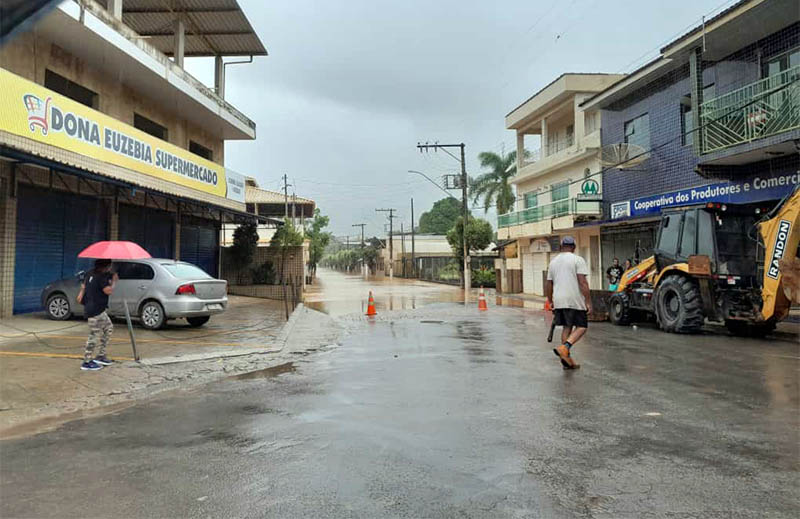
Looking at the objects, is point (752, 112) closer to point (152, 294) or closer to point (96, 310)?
point (152, 294)

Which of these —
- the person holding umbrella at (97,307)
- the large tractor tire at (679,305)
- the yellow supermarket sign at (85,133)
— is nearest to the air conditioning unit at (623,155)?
the large tractor tire at (679,305)

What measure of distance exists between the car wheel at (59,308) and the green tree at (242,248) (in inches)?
490

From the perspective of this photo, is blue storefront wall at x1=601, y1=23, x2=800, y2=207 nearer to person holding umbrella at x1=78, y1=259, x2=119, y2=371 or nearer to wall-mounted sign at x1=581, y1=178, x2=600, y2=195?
wall-mounted sign at x1=581, y1=178, x2=600, y2=195

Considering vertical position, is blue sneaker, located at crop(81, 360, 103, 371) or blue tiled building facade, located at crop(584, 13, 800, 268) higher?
blue tiled building facade, located at crop(584, 13, 800, 268)

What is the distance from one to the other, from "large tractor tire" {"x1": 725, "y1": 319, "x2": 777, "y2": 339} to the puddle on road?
9279 mm

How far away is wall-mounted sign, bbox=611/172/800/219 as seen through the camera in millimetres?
15211

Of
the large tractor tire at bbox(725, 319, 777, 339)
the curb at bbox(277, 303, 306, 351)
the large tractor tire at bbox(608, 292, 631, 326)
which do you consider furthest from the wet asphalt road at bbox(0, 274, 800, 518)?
the large tractor tire at bbox(608, 292, 631, 326)

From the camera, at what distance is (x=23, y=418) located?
553cm

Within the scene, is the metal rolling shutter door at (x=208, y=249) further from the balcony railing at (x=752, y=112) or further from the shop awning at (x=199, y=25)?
the balcony railing at (x=752, y=112)

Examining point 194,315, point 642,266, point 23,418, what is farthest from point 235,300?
point 23,418

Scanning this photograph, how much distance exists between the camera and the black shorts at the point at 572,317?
7768mm

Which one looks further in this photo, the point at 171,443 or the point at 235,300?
the point at 235,300

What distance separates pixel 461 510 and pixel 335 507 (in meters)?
0.75

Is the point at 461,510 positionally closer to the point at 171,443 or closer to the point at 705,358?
the point at 171,443
